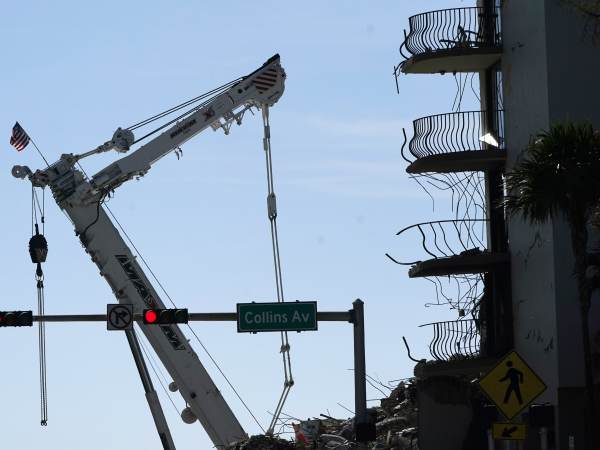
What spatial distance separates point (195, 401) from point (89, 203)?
6.46 m

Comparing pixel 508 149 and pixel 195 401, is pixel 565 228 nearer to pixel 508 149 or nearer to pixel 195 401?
pixel 508 149

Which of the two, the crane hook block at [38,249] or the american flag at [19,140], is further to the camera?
the american flag at [19,140]

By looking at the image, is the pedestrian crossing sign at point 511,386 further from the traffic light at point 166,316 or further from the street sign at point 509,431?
the traffic light at point 166,316

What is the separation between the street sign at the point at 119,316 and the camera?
31.5m

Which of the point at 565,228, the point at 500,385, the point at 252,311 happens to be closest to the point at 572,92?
the point at 565,228

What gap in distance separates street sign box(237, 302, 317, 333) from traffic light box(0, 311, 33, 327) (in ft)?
14.4

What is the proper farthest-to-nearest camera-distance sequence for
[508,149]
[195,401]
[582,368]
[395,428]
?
[195,401] → [395,428] → [508,149] → [582,368]

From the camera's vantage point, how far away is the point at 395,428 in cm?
4041

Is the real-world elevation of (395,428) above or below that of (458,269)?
below

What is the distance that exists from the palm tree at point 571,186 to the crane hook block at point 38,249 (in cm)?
1726

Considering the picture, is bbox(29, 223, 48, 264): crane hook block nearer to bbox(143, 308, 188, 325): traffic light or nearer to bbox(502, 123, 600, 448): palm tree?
bbox(143, 308, 188, 325): traffic light

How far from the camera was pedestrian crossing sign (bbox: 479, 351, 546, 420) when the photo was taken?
2445cm

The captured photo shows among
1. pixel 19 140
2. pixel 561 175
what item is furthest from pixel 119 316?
pixel 19 140

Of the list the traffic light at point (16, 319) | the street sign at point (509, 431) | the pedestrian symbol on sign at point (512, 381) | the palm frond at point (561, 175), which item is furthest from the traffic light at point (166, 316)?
the street sign at point (509, 431)
